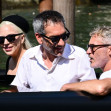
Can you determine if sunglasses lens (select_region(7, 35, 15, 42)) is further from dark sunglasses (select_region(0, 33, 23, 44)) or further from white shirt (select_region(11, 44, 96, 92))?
white shirt (select_region(11, 44, 96, 92))

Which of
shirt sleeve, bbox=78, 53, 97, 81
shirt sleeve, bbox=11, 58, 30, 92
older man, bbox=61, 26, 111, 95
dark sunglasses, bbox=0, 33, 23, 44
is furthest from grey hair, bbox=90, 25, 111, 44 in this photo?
dark sunglasses, bbox=0, 33, 23, 44

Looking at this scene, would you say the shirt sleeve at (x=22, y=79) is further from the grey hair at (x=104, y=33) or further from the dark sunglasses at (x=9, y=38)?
the grey hair at (x=104, y=33)

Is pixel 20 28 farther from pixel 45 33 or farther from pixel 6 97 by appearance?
pixel 6 97

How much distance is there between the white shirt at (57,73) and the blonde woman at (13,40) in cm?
64

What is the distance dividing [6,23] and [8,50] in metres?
0.26

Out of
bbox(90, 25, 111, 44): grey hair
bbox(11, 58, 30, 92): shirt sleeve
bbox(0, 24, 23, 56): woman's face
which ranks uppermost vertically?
bbox(90, 25, 111, 44): grey hair

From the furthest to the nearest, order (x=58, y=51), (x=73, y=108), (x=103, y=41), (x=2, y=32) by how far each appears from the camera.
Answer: (x=2, y=32) < (x=58, y=51) < (x=103, y=41) < (x=73, y=108)

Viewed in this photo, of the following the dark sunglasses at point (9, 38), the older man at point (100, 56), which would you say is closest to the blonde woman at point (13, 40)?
the dark sunglasses at point (9, 38)

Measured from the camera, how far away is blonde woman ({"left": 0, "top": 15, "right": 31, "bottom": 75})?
13.6 ft

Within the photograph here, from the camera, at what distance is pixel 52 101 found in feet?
8.31

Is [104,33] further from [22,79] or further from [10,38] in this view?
[10,38]

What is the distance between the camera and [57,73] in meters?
3.48

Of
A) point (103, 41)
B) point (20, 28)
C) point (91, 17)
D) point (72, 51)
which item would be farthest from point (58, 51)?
point (91, 17)

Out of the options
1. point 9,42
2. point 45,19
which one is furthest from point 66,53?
point 9,42
